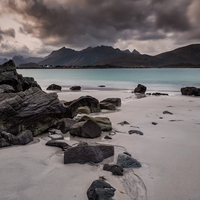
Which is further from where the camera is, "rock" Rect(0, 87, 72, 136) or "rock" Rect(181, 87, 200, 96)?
"rock" Rect(181, 87, 200, 96)

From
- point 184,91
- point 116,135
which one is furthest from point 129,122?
point 184,91

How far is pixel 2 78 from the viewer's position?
9.22 m

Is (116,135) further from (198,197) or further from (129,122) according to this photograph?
(198,197)

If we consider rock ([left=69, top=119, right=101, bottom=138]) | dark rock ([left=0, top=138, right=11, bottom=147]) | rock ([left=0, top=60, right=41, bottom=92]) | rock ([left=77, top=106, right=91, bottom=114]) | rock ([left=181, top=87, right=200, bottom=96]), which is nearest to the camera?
dark rock ([left=0, top=138, right=11, bottom=147])

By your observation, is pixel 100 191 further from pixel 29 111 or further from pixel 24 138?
pixel 29 111

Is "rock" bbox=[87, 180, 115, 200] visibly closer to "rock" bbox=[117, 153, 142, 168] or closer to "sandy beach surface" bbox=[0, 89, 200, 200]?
"sandy beach surface" bbox=[0, 89, 200, 200]

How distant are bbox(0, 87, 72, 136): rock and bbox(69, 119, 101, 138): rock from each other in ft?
3.60

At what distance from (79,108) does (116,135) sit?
4022 mm

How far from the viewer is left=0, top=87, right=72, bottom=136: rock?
15.8ft

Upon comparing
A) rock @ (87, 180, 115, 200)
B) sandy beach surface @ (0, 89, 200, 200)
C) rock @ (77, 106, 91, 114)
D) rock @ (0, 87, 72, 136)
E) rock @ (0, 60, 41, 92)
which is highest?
rock @ (0, 60, 41, 92)

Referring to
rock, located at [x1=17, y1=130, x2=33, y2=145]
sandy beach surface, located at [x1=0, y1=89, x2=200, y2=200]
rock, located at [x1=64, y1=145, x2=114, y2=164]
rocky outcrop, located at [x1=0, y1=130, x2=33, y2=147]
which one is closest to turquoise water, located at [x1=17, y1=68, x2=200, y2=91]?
sandy beach surface, located at [x1=0, y1=89, x2=200, y2=200]

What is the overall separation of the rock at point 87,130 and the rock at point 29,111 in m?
1.10

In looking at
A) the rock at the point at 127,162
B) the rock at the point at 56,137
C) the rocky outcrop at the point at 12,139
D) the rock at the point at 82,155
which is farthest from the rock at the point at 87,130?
the rock at the point at 127,162

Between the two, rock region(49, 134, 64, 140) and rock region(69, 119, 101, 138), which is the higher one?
rock region(69, 119, 101, 138)
